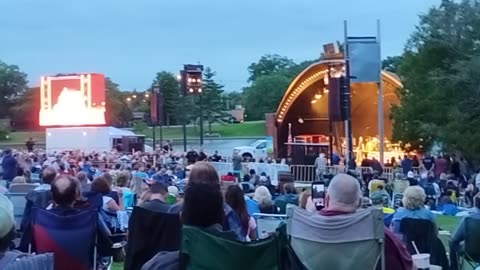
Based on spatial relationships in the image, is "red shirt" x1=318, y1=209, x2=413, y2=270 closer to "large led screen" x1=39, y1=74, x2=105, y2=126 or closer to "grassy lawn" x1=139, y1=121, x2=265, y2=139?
"large led screen" x1=39, y1=74, x2=105, y2=126

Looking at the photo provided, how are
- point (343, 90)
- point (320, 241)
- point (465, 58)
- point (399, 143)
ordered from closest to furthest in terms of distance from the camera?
1. point (320, 241)
2. point (343, 90)
3. point (465, 58)
4. point (399, 143)

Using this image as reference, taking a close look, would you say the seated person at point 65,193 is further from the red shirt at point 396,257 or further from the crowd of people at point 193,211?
the red shirt at point 396,257

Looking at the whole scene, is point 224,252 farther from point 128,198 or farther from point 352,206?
point 128,198

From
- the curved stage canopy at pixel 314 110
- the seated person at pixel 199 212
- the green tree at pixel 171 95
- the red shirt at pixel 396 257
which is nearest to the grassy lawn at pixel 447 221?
the red shirt at pixel 396 257

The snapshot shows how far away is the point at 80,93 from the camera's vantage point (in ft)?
168

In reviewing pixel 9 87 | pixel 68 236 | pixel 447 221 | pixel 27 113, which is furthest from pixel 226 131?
pixel 68 236

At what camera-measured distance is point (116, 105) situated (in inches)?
3504

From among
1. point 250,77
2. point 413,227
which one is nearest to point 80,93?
point 413,227

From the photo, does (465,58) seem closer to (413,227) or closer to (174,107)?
(413,227)

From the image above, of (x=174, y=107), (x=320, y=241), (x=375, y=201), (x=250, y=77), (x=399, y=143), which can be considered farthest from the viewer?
(x=250, y=77)

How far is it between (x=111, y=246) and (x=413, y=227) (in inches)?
101

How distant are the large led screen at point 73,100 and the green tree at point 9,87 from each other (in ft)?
130

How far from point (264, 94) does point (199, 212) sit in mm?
92570

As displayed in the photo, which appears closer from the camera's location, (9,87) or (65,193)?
(65,193)
